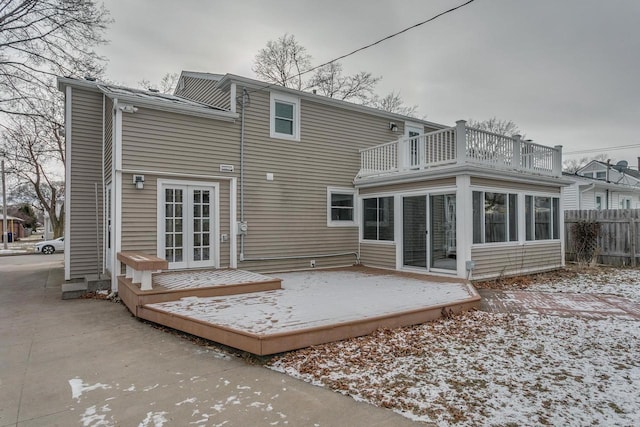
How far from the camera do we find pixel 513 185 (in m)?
8.80

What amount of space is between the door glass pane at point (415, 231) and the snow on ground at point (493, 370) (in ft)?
11.1

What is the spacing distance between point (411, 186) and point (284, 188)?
10.4 ft

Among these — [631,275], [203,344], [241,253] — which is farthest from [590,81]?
[203,344]

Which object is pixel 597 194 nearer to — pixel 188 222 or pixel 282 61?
pixel 282 61

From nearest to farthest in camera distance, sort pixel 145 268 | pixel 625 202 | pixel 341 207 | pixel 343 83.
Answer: pixel 145 268 → pixel 341 207 → pixel 625 202 → pixel 343 83

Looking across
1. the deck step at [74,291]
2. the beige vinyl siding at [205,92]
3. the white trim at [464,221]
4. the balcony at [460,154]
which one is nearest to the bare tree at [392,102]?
the balcony at [460,154]

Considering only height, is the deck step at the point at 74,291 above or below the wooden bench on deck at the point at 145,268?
below

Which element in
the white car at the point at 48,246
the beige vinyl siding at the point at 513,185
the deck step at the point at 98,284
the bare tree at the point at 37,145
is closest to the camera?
the deck step at the point at 98,284

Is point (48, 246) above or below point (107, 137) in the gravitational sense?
below

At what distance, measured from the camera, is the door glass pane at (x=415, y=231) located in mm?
8547

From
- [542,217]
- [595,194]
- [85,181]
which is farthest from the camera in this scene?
[595,194]

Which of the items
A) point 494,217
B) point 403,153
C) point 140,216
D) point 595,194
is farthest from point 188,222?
point 595,194

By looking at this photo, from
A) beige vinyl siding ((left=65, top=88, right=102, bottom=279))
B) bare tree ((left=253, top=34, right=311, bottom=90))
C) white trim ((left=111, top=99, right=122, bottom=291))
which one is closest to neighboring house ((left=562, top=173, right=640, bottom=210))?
bare tree ((left=253, top=34, right=311, bottom=90))

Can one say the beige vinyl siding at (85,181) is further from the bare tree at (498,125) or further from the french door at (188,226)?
the bare tree at (498,125)
